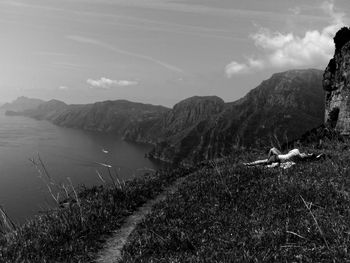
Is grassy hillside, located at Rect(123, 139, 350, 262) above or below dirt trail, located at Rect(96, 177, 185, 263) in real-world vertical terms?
above

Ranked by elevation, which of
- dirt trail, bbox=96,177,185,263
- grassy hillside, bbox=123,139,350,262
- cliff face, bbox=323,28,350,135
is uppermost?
cliff face, bbox=323,28,350,135

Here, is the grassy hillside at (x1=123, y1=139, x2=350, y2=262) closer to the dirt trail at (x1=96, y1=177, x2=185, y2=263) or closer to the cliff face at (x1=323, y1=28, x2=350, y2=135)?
the dirt trail at (x1=96, y1=177, x2=185, y2=263)

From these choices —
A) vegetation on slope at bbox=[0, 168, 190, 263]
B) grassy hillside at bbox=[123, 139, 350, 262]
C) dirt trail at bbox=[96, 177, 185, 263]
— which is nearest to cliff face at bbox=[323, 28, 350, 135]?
grassy hillside at bbox=[123, 139, 350, 262]

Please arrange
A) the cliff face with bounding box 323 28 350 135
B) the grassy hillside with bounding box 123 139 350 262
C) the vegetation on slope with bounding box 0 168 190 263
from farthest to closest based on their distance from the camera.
A: the cliff face with bounding box 323 28 350 135 < the vegetation on slope with bounding box 0 168 190 263 < the grassy hillside with bounding box 123 139 350 262

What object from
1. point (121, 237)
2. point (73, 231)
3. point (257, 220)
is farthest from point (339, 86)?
point (73, 231)

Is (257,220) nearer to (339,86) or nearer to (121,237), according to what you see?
(121,237)

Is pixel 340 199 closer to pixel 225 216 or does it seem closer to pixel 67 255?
pixel 225 216
